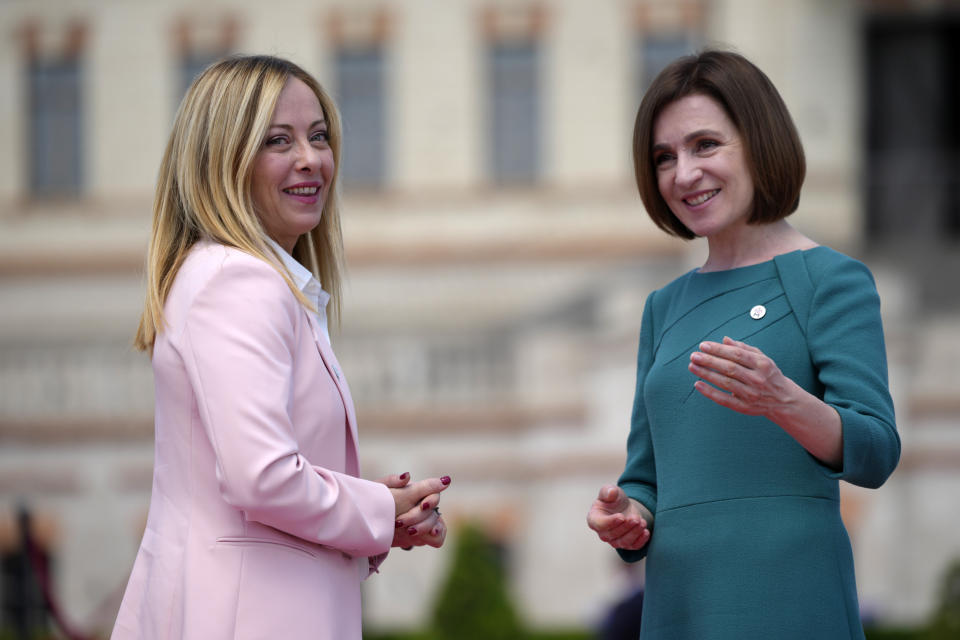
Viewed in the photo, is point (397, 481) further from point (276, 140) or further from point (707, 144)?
point (707, 144)

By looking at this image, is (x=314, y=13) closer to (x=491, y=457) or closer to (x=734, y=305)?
(x=491, y=457)

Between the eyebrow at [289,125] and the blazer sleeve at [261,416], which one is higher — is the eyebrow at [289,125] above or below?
above

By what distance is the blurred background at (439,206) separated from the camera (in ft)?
49.7

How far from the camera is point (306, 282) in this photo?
2.85m

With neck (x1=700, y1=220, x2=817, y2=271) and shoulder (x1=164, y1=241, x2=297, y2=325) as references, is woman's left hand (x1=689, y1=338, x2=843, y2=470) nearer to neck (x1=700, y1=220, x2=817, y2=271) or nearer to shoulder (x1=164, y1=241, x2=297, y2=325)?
neck (x1=700, y1=220, x2=817, y2=271)

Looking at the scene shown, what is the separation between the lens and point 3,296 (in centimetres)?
1981

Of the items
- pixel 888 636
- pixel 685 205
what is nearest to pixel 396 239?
pixel 888 636

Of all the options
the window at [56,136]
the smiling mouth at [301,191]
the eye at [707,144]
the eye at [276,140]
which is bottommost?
the smiling mouth at [301,191]

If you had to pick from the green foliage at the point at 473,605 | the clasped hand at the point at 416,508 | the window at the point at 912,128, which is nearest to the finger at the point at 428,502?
the clasped hand at the point at 416,508

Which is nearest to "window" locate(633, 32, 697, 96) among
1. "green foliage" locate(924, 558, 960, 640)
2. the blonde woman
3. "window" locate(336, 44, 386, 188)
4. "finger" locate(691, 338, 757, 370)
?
"window" locate(336, 44, 386, 188)

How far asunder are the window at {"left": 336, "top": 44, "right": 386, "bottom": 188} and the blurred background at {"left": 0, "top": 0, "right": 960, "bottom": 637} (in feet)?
0.11

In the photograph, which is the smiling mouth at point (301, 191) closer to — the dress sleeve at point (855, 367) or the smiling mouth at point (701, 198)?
the smiling mouth at point (701, 198)

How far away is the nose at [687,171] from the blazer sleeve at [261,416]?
87 cm

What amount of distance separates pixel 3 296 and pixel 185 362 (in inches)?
723
